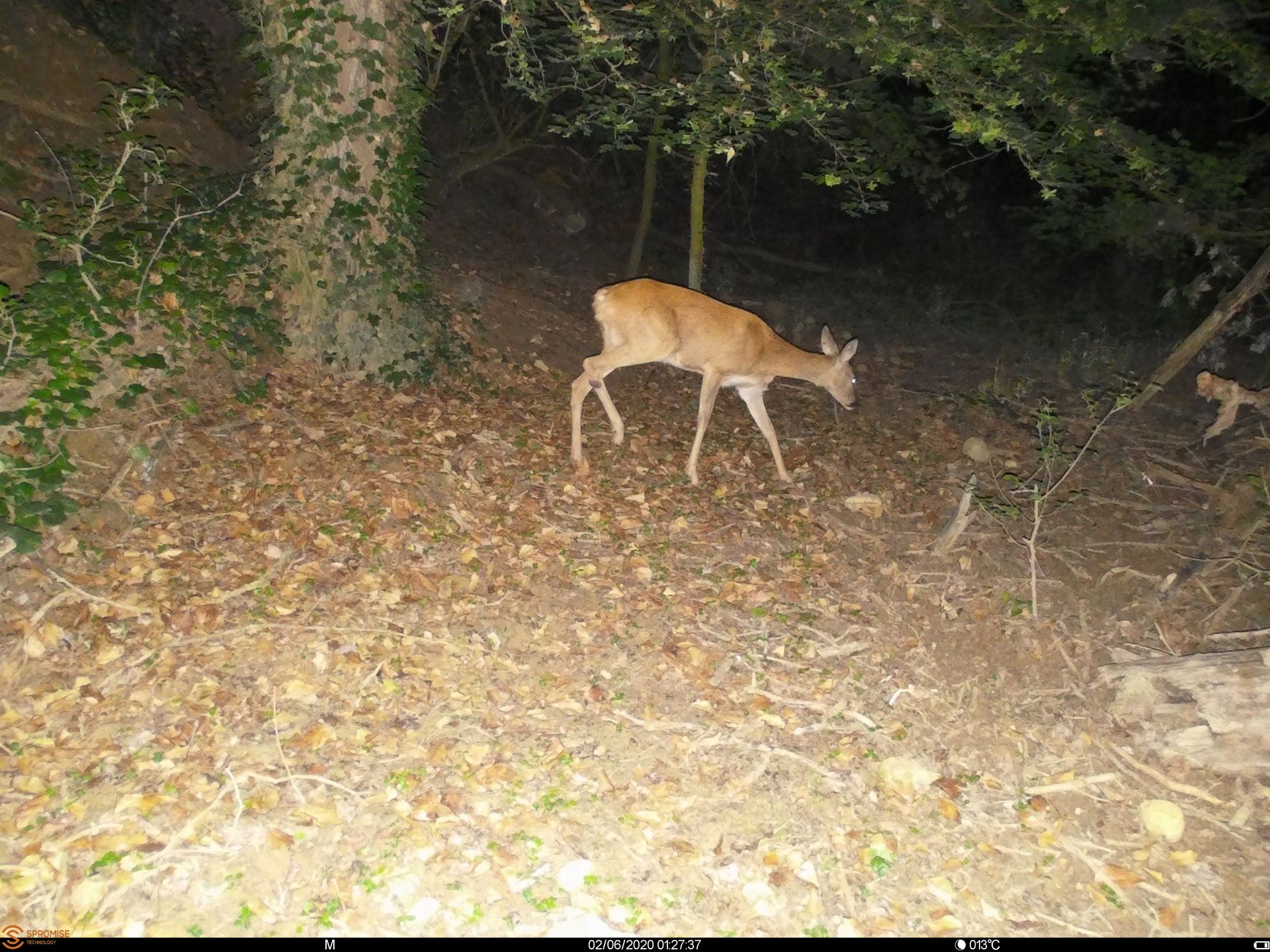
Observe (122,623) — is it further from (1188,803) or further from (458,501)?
(1188,803)

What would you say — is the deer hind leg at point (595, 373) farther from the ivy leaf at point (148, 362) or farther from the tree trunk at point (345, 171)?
the ivy leaf at point (148, 362)

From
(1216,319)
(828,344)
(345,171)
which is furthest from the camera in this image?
(1216,319)

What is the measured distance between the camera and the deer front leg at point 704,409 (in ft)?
22.3

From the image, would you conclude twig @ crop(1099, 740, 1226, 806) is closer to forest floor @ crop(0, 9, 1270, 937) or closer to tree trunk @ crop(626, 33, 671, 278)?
forest floor @ crop(0, 9, 1270, 937)

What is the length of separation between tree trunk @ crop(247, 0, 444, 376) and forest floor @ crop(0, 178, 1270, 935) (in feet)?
1.73

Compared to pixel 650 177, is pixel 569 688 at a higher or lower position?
lower

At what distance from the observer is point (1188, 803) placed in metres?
3.96

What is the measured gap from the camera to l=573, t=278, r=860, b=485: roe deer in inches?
263

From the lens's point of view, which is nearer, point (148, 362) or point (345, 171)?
point (148, 362)

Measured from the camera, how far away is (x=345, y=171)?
616cm

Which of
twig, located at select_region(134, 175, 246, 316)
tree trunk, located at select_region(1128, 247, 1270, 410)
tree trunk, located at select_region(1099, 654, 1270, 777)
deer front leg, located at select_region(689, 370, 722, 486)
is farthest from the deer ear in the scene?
twig, located at select_region(134, 175, 246, 316)

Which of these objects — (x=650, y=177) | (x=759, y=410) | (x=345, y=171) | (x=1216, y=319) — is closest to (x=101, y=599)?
(x=345, y=171)

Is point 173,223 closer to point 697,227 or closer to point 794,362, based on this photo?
point 794,362

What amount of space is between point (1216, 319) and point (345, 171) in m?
8.88
